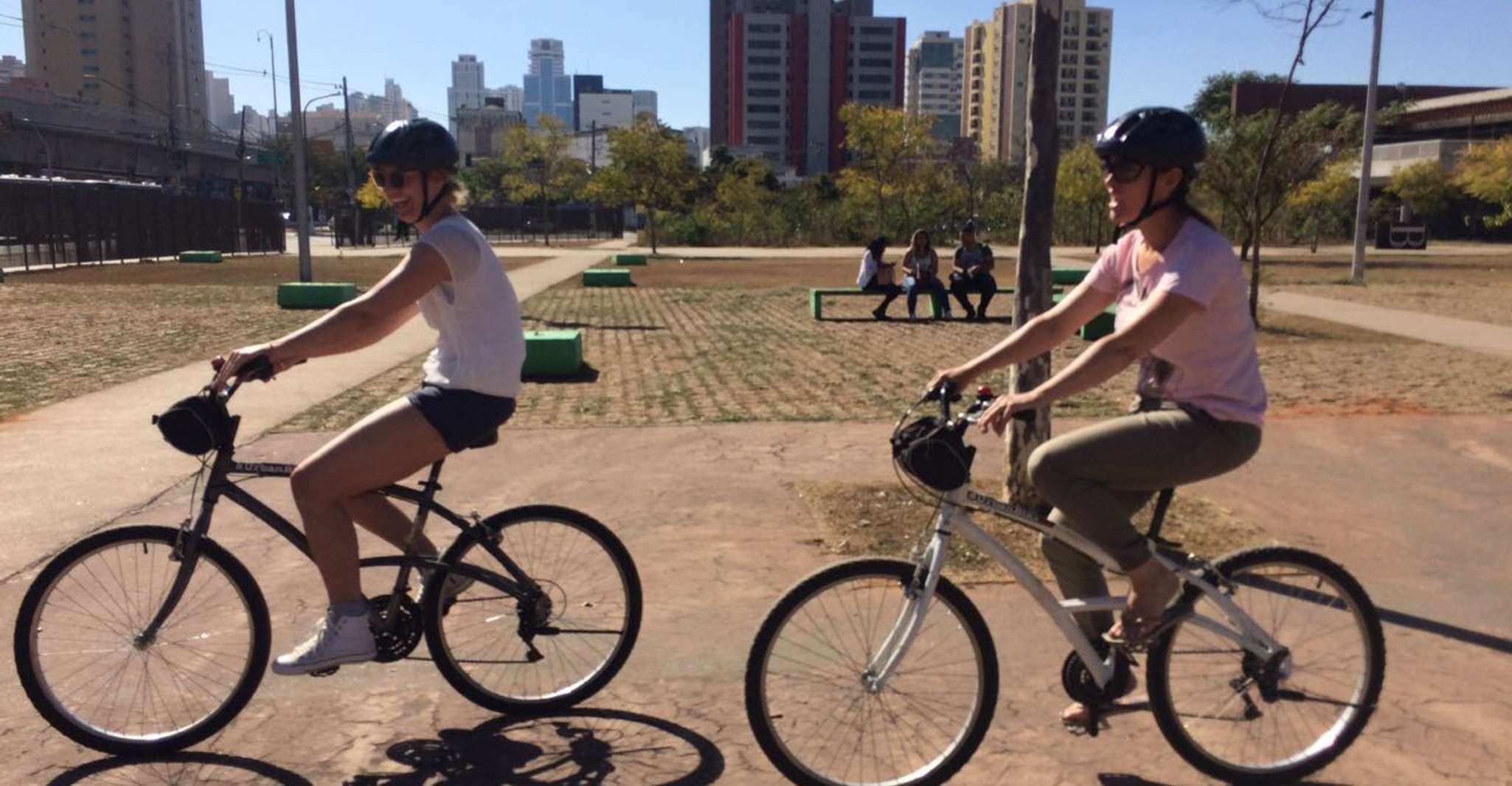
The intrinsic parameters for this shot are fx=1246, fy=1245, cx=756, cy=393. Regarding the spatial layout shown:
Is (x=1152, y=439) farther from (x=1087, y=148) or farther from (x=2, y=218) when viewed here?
(x=1087, y=148)

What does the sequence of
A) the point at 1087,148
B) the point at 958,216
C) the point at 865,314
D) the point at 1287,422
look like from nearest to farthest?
the point at 1287,422
the point at 865,314
the point at 1087,148
the point at 958,216

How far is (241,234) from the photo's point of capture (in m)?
47.2

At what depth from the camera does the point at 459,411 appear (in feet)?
11.9

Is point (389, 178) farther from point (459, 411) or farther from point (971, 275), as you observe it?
point (971, 275)

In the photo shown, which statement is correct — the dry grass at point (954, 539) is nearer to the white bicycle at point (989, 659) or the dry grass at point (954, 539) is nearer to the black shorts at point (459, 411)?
the white bicycle at point (989, 659)

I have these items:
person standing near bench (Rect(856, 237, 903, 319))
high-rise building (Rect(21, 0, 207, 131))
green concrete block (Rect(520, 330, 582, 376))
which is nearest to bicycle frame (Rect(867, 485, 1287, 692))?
green concrete block (Rect(520, 330, 582, 376))

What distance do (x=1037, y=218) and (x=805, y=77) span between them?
156 meters

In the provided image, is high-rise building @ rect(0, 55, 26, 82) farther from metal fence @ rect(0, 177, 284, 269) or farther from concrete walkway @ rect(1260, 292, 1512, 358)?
concrete walkway @ rect(1260, 292, 1512, 358)

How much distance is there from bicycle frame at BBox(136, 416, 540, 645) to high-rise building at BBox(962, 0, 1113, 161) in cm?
15837

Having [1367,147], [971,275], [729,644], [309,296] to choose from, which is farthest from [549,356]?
[1367,147]

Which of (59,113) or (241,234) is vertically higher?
(59,113)

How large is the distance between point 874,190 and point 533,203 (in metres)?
44.5

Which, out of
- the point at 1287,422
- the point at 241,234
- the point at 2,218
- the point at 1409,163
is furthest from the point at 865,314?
the point at 1409,163

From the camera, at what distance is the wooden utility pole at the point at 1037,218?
19.6 ft
